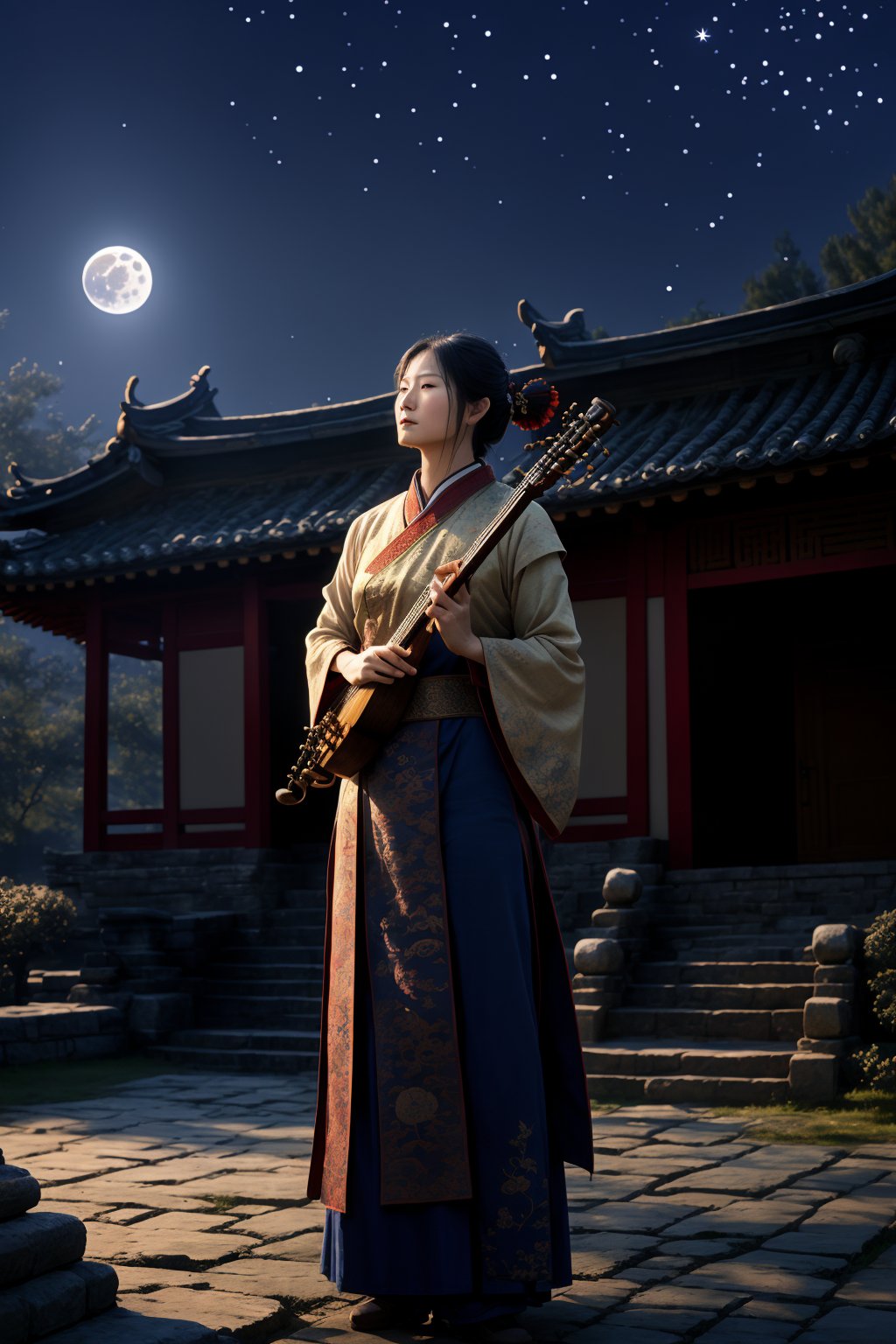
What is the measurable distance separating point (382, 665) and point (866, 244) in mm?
27741

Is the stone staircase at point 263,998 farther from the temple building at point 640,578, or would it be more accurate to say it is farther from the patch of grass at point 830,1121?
the patch of grass at point 830,1121

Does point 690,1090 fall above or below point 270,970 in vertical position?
below

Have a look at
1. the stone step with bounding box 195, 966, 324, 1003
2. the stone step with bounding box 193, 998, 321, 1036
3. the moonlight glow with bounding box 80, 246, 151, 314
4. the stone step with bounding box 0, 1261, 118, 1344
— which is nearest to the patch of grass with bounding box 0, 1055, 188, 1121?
the stone step with bounding box 193, 998, 321, 1036

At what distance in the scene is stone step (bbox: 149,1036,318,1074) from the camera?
30.1ft

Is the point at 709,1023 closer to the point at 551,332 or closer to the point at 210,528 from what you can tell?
the point at 210,528

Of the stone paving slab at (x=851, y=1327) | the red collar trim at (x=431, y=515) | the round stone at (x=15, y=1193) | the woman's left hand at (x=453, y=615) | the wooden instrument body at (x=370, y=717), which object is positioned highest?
the red collar trim at (x=431, y=515)

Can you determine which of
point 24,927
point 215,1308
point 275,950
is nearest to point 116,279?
point 275,950

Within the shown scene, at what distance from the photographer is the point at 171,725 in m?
13.9

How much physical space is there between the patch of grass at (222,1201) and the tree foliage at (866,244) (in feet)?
82.8

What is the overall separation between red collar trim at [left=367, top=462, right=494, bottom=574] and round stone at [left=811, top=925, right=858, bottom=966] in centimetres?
511

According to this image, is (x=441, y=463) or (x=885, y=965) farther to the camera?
(x=885, y=965)

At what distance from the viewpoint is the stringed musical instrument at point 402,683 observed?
3.28 meters

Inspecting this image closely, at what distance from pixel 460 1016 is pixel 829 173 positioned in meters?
61.6

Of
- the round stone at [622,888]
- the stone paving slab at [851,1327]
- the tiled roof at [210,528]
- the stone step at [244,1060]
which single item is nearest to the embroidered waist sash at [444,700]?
the stone paving slab at [851,1327]
